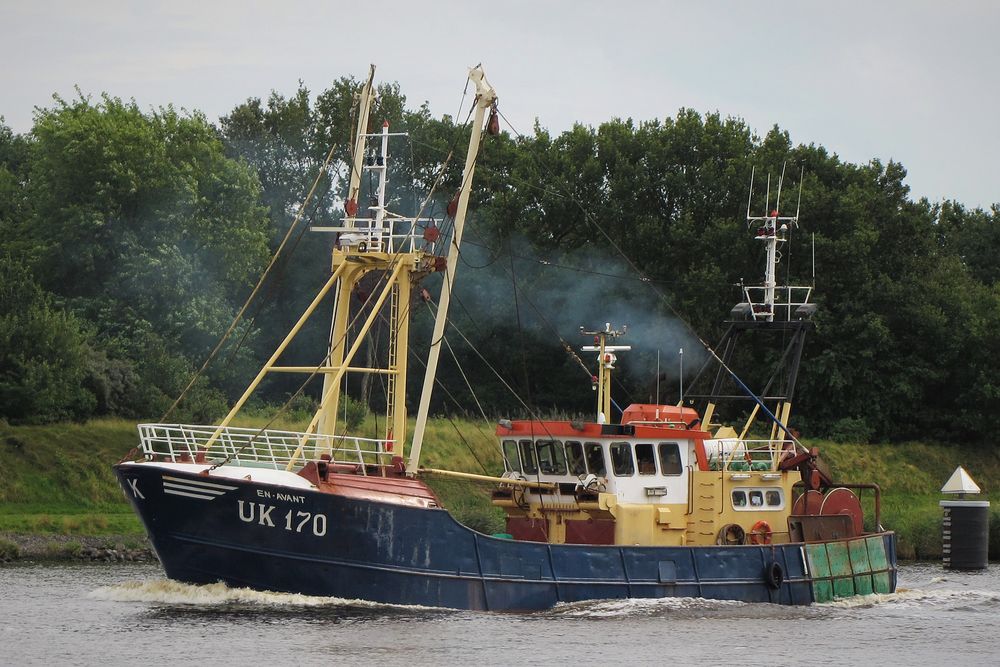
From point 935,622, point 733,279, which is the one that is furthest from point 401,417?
point 733,279

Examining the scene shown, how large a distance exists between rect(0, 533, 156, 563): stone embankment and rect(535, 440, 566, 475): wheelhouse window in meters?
15.5

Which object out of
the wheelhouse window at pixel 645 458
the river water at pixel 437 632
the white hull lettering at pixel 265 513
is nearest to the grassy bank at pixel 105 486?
the wheelhouse window at pixel 645 458

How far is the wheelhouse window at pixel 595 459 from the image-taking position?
118 ft

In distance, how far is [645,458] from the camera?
36000mm

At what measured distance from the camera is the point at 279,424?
55.0 metres

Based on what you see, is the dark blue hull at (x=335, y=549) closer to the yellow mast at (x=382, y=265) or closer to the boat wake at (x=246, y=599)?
the boat wake at (x=246, y=599)

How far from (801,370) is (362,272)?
35.7m

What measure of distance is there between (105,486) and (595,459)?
2176cm

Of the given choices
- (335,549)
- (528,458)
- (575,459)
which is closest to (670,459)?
(575,459)

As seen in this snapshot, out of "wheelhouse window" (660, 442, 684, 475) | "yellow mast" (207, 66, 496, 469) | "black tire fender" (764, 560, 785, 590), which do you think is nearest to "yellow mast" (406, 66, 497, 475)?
"yellow mast" (207, 66, 496, 469)

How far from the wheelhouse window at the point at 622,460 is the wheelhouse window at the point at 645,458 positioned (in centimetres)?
18

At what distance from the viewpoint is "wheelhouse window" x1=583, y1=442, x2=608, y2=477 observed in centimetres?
3588

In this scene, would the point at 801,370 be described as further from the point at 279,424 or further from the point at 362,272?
the point at 362,272

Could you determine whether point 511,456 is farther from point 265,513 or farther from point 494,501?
point 265,513
